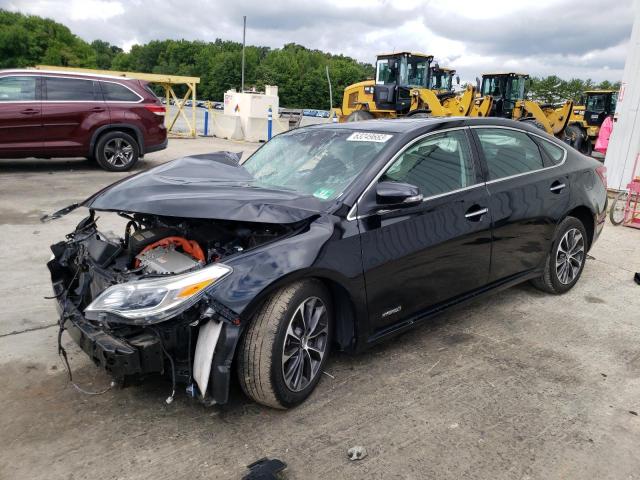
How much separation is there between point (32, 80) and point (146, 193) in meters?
7.89

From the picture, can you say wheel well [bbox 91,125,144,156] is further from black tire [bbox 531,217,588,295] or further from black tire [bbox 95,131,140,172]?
black tire [bbox 531,217,588,295]

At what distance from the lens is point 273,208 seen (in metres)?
2.86

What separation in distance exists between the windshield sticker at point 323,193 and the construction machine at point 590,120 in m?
18.4

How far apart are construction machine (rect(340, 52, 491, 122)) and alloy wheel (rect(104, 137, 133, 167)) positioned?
7650 mm

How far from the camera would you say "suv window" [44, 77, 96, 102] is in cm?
949

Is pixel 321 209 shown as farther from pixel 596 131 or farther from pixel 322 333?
pixel 596 131

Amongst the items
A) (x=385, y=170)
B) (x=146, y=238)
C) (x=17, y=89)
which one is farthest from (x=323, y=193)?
(x=17, y=89)

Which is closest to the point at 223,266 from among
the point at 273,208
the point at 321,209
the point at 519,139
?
the point at 273,208

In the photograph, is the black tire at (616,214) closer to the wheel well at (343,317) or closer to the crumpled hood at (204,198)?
the wheel well at (343,317)

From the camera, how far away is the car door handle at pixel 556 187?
171 inches

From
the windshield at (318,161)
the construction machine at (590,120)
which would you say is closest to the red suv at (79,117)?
the windshield at (318,161)

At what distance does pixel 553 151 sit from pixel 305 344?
9.62 ft

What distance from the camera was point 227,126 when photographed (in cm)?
2055

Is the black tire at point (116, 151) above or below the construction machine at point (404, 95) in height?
below
